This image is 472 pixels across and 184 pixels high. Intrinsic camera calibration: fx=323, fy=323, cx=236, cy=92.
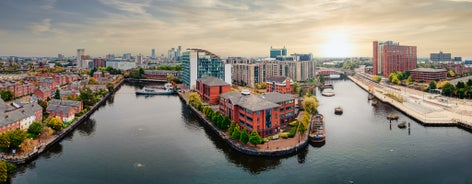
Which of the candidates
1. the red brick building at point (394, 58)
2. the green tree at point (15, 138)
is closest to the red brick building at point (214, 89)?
the green tree at point (15, 138)

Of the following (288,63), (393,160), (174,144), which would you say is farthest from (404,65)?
(174,144)

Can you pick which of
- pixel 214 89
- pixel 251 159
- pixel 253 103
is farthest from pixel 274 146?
pixel 214 89

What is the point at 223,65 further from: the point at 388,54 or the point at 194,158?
the point at 388,54

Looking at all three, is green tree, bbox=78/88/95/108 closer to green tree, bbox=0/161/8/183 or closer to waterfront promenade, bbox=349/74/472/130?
green tree, bbox=0/161/8/183

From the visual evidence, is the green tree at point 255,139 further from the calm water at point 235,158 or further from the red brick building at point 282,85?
the red brick building at point 282,85

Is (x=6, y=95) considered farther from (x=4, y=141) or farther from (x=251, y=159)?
(x=251, y=159)
